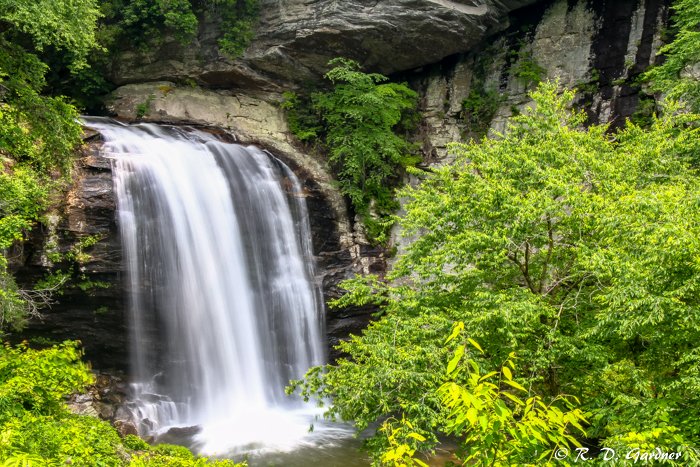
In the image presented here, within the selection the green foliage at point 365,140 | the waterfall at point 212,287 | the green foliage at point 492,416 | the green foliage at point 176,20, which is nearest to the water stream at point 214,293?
the waterfall at point 212,287

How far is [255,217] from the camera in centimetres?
1495

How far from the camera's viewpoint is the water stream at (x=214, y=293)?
39.1 ft

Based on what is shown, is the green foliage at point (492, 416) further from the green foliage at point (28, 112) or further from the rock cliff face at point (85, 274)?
the rock cliff face at point (85, 274)

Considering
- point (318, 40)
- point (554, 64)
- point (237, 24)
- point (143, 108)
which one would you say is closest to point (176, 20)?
point (237, 24)

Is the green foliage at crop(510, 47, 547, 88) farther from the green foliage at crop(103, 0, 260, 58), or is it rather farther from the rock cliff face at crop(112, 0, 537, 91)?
the green foliage at crop(103, 0, 260, 58)

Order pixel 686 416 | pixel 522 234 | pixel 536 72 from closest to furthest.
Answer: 1. pixel 686 416
2. pixel 522 234
3. pixel 536 72

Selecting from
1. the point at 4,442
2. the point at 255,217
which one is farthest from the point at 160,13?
the point at 4,442

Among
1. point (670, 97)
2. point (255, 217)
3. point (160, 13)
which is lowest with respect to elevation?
point (255, 217)

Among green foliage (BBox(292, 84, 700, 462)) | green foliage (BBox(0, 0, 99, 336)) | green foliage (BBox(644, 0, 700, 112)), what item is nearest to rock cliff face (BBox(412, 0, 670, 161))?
green foliage (BBox(644, 0, 700, 112))

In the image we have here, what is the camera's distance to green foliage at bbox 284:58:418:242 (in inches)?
683

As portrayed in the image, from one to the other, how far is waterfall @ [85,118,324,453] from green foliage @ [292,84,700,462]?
4933 mm

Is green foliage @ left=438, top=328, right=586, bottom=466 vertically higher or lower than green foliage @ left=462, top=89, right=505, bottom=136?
lower

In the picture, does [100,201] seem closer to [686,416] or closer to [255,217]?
[255,217]

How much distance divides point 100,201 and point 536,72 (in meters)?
15.9
